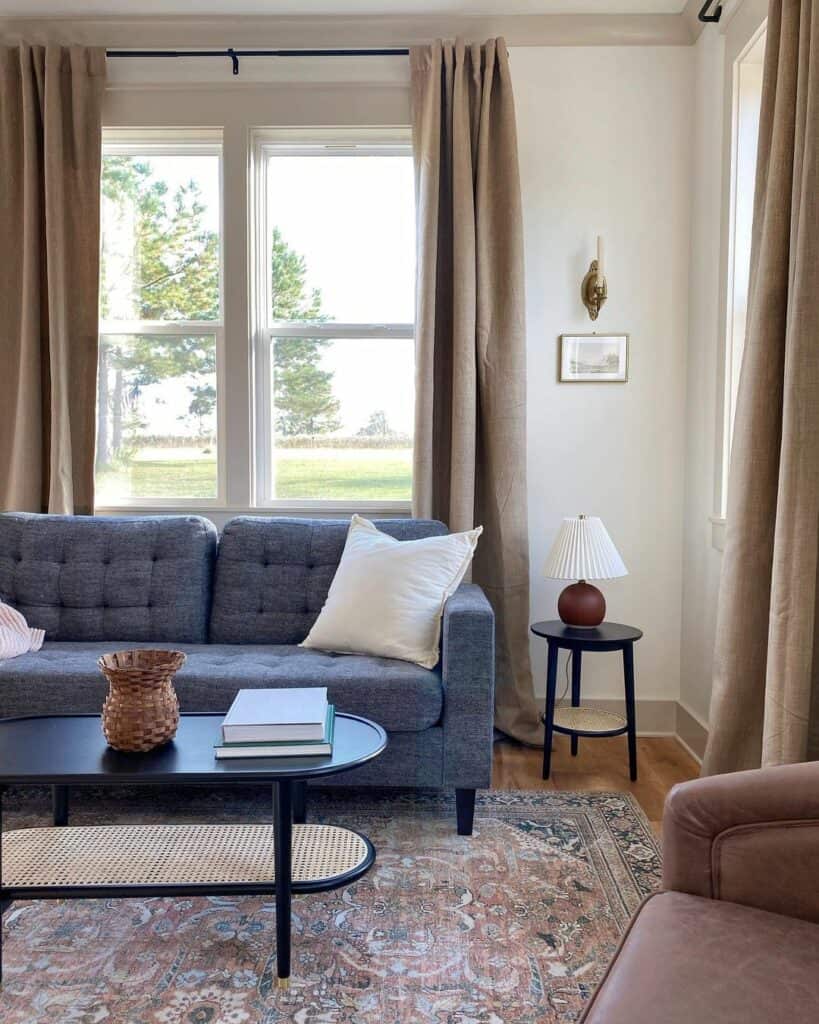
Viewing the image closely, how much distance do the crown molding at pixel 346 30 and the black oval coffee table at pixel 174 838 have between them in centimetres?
266

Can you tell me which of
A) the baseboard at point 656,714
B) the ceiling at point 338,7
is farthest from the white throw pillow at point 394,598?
the ceiling at point 338,7

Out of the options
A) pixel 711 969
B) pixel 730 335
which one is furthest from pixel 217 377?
pixel 711 969

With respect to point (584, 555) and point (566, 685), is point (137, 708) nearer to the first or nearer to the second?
point (584, 555)

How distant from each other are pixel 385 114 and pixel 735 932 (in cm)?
314

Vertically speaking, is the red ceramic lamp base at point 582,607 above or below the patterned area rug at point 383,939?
above

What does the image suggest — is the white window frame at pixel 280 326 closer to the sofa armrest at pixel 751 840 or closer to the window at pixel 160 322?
the window at pixel 160 322

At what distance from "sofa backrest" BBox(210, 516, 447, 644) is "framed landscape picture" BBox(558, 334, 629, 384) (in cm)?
86

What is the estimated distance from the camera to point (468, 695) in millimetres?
2459

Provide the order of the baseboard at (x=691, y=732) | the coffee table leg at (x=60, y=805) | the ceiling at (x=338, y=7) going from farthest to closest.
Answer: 1. the ceiling at (x=338, y=7)
2. the baseboard at (x=691, y=732)
3. the coffee table leg at (x=60, y=805)

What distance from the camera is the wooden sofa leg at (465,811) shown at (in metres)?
2.47

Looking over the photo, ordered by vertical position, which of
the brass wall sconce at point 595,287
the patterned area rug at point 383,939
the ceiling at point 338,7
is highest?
the ceiling at point 338,7

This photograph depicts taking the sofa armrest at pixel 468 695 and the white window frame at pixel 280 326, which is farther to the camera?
the white window frame at pixel 280 326

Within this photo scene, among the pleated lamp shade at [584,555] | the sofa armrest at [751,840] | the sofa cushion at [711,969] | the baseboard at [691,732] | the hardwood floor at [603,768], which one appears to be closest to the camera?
the sofa cushion at [711,969]

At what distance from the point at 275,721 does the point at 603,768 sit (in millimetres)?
1656
